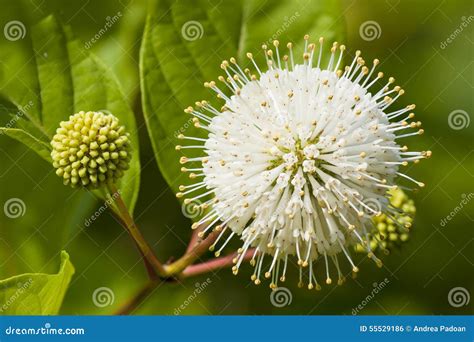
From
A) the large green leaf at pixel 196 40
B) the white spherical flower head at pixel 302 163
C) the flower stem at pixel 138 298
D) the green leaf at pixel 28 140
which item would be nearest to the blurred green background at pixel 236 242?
the large green leaf at pixel 196 40

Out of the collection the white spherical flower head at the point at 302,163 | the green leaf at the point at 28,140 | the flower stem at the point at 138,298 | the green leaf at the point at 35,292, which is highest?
the white spherical flower head at the point at 302,163

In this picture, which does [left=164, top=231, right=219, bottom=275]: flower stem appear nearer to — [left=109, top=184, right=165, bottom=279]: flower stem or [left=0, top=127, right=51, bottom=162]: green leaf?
[left=109, top=184, right=165, bottom=279]: flower stem

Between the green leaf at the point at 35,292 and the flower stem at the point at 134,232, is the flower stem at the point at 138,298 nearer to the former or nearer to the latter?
the flower stem at the point at 134,232

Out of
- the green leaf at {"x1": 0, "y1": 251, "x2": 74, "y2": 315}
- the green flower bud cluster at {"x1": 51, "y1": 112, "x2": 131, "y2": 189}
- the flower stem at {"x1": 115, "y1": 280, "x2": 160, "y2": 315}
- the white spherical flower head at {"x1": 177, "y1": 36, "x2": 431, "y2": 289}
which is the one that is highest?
the white spherical flower head at {"x1": 177, "y1": 36, "x2": 431, "y2": 289}

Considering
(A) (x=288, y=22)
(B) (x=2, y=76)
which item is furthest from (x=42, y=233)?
(A) (x=288, y=22)

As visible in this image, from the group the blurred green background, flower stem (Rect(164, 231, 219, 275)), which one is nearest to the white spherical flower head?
flower stem (Rect(164, 231, 219, 275))

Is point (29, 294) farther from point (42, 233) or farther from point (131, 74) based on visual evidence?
point (131, 74)
